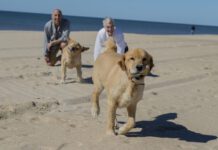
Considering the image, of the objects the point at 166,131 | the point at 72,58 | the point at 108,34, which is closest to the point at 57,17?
the point at 72,58

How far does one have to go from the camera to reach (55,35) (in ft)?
37.4

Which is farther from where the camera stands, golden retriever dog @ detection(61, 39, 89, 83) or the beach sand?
golden retriever dog @ detection(61, 39, 89, 83)

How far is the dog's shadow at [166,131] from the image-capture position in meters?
5.82

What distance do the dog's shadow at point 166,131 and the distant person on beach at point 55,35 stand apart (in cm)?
495

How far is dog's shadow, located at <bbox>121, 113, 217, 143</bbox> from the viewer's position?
5.82 metres

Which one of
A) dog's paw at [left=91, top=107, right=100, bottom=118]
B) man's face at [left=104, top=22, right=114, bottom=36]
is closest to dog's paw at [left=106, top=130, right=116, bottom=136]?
dog's paw at [left=91, top=107, right=100, bottom=118]

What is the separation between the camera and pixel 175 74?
11414mm

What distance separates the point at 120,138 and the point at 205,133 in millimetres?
1346

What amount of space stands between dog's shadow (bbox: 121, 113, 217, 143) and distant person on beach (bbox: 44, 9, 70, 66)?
16.2 ft

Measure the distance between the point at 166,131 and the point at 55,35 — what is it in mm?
6011

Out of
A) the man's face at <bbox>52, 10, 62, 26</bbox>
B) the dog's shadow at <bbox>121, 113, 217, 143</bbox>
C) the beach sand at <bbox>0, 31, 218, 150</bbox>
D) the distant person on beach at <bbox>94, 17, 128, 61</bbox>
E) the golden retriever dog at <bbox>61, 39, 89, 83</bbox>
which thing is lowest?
the dog's shadow at <bbox>121, 113, 217, 143</bbox>

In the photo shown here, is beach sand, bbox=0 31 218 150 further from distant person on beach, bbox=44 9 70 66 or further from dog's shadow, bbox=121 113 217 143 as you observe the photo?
distant person on beach, bbox=44 9 70 66

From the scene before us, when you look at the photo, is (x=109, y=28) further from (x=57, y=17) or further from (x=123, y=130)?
(x=123, y=130)

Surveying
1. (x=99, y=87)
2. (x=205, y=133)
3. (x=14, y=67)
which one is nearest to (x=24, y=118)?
(x=99, y=87)
